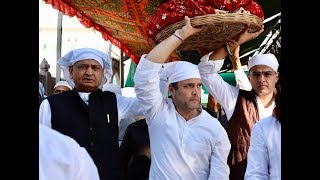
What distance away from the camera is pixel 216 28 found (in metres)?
3.02

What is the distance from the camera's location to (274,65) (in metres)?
3.75

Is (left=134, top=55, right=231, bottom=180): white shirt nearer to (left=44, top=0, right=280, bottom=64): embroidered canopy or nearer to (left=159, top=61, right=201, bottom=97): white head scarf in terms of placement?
(left=159, top=61, right=201, bottom=97): white head scarf

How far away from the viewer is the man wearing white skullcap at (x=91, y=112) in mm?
3117

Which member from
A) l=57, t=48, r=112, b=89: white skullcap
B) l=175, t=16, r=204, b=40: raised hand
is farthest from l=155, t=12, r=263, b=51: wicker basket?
l=57, t=48, r=112, b=89: white skullcap

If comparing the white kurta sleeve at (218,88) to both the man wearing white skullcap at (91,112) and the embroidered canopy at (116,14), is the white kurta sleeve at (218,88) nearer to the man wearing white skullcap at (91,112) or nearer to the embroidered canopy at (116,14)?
the man wearing white skullcap at (91,112)

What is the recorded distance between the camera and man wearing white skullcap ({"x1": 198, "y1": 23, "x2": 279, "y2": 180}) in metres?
3.60

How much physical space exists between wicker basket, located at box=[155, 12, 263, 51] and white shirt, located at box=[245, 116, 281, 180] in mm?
718

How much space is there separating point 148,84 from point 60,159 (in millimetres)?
2005

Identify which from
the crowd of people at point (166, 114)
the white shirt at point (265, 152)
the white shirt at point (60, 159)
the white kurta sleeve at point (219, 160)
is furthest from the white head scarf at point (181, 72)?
the white shirt at point (60, 159)

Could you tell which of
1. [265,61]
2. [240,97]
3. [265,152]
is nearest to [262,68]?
[265,61]
